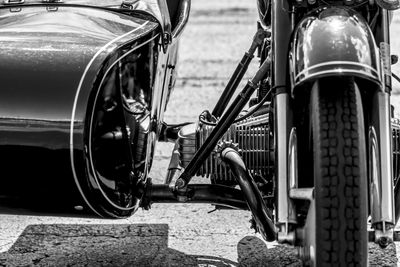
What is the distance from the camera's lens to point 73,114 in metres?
2.68

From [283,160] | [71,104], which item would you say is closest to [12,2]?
[71,104]

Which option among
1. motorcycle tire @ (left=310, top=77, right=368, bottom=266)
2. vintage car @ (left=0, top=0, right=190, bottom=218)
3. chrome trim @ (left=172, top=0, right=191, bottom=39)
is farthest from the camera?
chrome trim @ (left=172, top=0, right=191, bottom=39)

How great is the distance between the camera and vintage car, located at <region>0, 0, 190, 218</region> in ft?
8.85

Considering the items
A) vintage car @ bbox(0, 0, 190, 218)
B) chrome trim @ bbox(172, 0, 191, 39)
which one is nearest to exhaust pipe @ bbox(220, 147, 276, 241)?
vintage car @ bbox(0, 0, 190, 218)

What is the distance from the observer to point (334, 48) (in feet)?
8.04

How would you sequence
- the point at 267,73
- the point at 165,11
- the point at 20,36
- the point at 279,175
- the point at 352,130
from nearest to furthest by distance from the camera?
1. the point at 352,130
2. the point at 279,175
3. the point at 20,36
4. the point at 267,73
5. the point at 165,11

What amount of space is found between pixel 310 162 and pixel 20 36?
116 centimetres

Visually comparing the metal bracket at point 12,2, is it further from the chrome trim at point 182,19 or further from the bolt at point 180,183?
the bolt at point 180,183

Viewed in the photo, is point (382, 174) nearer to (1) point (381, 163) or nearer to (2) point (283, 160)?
(1) point (381, 163)

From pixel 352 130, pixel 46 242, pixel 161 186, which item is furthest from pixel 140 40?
pixel 46 242

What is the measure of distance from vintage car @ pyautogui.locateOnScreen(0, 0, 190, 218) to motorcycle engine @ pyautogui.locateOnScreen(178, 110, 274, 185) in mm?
236

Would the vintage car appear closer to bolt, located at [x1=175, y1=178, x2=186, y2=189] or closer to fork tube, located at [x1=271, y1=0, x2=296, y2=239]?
bolt, located at [x1=175, y1=178, x2=186, y2=189]

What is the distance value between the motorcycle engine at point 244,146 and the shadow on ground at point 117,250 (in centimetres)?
50

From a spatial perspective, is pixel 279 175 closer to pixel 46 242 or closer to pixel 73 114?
pixel 73 114
